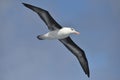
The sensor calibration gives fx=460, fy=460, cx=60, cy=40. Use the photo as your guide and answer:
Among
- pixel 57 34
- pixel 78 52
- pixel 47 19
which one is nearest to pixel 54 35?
pixel 57 34

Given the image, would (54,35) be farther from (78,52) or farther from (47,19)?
(78,52)

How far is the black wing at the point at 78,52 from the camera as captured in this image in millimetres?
42312

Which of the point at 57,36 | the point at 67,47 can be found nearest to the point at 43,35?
the point at 57,36

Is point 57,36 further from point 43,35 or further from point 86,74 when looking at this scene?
point 86,74

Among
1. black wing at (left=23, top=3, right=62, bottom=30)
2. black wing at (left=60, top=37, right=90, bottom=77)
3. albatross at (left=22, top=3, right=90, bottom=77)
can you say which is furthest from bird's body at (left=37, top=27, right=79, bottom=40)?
black wing at (left=60, top=37, right=90, bottom=77)

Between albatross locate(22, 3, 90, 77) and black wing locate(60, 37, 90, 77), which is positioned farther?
black wing locate(60, 37, 90, 77)

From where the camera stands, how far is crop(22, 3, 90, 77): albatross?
3831 cm

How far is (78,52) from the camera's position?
43.5 m

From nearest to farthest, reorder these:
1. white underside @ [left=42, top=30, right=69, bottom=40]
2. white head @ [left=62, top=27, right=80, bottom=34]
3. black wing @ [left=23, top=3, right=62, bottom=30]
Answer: white underside @ [left=42, top=30, right=69, bottom=40]
white head @ [left=62, top=27, right=80, bottom=34]
black wing @ [left=23, top=3, right=62, bottom=30]

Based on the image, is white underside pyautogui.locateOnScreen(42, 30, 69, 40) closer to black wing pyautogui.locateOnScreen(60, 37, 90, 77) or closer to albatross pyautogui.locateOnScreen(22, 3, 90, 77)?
albatross pyautogui.locateOnScreen(22, 3, 90, 77)

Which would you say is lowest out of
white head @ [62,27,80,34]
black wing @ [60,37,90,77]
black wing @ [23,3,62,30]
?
black wing @ [60,37,90,77]

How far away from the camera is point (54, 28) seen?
3953cm

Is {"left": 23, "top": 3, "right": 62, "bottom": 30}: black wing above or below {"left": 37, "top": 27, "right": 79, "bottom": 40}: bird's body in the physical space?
above

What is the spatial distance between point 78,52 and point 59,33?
5.73 metres
